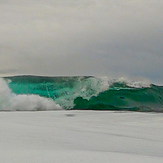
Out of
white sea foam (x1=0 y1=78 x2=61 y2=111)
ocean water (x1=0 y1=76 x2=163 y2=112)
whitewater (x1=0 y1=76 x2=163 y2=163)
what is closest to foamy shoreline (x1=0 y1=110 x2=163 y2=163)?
whitewater (x1=0 y1=76 x2=163 y2=163)

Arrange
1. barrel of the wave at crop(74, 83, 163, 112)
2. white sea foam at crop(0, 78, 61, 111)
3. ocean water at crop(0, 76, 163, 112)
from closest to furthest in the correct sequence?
1. white sea foam at crop(0, 78, 61, 111)
2. ocean water at crop(0, 76, 163, 112)
3. barrel of the wave at crop(74, 83, 163, 112)

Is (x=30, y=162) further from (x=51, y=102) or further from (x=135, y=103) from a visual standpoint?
(x=135, y=103)

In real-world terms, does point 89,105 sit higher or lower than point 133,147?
lower

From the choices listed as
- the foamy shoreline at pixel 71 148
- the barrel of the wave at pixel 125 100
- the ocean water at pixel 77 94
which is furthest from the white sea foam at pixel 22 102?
the foamy shoreline at pixel 71 148

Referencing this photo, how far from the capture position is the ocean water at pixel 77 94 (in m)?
12.0

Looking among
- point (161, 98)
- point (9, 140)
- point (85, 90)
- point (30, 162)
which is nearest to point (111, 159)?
point (30, 162)

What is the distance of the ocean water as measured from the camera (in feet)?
39.4

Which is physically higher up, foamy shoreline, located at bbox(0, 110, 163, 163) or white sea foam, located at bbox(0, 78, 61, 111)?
foamy shoreline, located at bbox(0, 110, 163, 163)

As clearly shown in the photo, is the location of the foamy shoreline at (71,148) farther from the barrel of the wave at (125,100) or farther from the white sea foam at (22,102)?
the barrel of the wave at (125,100)

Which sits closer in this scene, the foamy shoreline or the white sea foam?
the foamy shoreline

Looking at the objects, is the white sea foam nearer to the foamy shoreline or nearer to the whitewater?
the whitewater

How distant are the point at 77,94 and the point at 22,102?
2.36 metres

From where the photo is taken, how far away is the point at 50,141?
12.2ft

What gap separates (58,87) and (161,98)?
4712 millimetres
